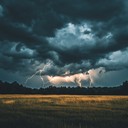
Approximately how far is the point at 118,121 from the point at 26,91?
137m

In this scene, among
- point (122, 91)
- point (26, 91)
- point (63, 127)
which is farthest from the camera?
point (26, 91)

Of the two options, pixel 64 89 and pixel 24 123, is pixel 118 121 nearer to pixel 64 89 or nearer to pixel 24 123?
pixel 24 123

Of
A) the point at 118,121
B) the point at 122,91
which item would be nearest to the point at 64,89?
the point at 122,91

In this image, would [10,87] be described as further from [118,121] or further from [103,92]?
[118,121]

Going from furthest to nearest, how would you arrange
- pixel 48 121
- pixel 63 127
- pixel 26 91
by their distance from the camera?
pixel 26 91, pixel 48 121, pixel 63 127

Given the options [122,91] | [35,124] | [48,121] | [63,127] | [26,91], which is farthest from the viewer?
[26,91]

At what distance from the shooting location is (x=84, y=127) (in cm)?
2370

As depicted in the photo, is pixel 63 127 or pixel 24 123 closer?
pixel 63 127

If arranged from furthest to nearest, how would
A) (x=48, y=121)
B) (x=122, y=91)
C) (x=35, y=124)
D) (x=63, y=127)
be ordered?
(x=122, y=91), (x=48, y=121), (x=35, y=124), (x=63, y=127)

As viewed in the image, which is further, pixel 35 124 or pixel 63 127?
pixel 35 124

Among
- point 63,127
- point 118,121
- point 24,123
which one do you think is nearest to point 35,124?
point 24,123

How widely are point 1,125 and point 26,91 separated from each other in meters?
139

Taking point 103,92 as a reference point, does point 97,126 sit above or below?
below

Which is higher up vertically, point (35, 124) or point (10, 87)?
point (10, 87)
